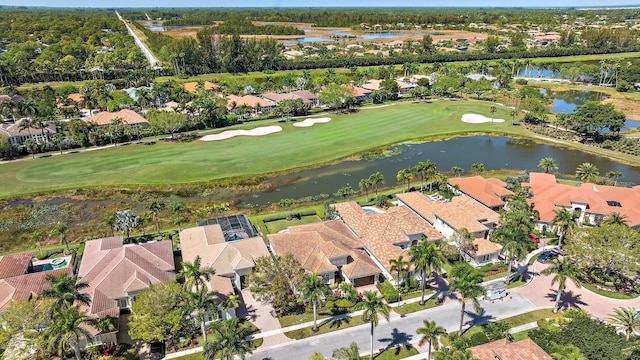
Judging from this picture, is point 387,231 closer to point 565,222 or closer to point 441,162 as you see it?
point 565,222

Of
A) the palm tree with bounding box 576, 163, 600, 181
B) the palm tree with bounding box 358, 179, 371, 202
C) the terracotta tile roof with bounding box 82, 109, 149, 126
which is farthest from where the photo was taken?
the terracotta tile roof with bounding box 82, 109, 149, 126

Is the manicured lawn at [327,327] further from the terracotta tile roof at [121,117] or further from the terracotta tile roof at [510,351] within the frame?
the terracotta tile roof at [121,117]

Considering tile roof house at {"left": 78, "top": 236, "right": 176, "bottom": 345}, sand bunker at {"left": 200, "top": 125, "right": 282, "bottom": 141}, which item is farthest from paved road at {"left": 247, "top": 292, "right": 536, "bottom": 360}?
sand bunker at {"left": 200, "top": 125, "right": 282, "bottom": 141}

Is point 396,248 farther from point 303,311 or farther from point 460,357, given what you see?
point 460,357

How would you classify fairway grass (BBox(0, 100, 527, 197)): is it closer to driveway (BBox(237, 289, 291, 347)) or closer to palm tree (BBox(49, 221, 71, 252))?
palm tree (BBox(49, 221, 71, 252))

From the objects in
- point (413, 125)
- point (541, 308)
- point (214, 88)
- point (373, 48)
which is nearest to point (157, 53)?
point (214, 88)

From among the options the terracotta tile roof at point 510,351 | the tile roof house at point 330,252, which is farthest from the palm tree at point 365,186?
the terracotta tile roof at point 510,351
